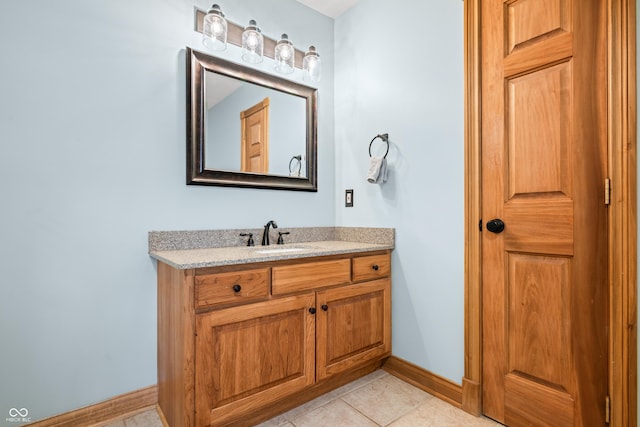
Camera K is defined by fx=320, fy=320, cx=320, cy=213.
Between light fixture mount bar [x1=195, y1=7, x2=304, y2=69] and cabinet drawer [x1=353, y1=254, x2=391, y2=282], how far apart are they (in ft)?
4.89

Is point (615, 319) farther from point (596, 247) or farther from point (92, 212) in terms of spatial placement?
point (92, 212)

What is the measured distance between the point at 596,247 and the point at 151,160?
2.17 meters

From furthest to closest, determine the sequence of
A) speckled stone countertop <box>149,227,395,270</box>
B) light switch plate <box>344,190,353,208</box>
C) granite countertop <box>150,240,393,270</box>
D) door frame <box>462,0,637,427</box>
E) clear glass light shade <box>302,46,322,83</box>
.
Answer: light switch plate <box>344,190,353,208</box>
clear glass light shade <box>302,46,322,83</box>
speckled stone countertop <box>149,227,395,270</box>
granite countertop <box>150,240,393,270</box>
door frame <box>462,0,637,427</box>

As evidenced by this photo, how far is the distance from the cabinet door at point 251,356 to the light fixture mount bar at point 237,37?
5.40ft

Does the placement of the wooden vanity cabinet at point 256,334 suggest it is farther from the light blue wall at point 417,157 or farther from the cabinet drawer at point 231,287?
the light blue wall at point 417,157

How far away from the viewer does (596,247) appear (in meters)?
1.32

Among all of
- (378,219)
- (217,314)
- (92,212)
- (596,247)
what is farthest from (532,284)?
(92,212)

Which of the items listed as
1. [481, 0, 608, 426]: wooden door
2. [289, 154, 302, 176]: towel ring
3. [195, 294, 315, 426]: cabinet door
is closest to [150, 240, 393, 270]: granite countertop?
[195, 294, 315, 426]: cabinet door

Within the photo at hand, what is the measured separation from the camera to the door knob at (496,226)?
1.60 metres

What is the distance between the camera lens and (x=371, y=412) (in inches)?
67.1

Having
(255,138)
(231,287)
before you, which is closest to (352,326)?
(231,287)

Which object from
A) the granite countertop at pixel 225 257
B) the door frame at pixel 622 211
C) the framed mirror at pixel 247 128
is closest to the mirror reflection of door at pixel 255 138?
the framed mirror at pixel 247 128

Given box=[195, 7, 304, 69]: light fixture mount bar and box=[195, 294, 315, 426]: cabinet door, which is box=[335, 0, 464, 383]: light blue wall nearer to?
box=[195, 7, 304, 69]: light fixture mount bar

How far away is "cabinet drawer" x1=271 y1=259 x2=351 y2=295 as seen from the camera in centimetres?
158
